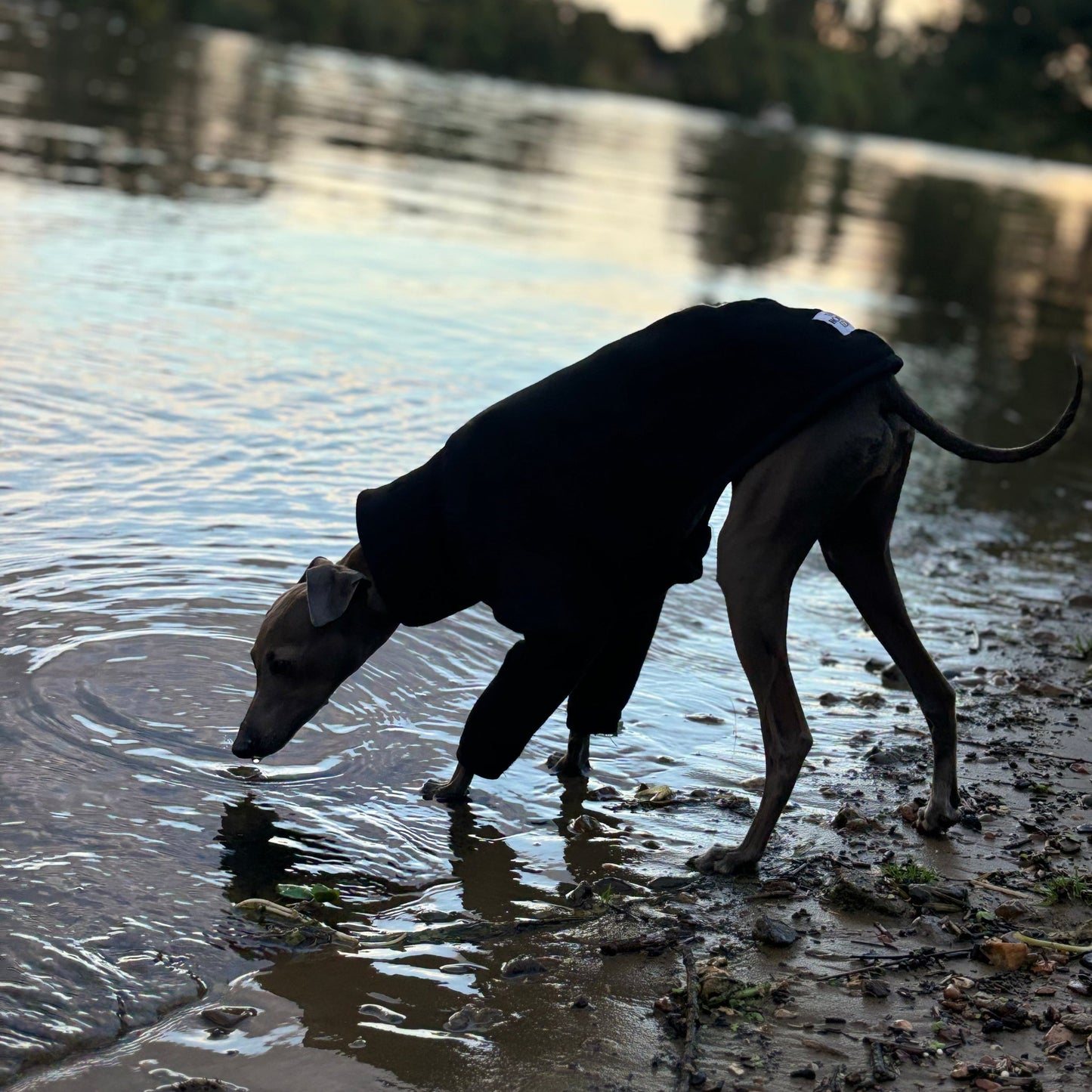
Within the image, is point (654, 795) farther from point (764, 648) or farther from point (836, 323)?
point (836, 323)

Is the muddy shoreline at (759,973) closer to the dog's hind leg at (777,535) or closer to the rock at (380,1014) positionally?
the rock at (380,1014)

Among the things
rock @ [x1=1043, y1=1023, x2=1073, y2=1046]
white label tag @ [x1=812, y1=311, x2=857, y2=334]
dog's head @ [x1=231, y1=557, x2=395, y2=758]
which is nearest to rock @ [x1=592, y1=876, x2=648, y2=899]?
dog's head @ [x1=231, y1=557, x2=395, y2=758]

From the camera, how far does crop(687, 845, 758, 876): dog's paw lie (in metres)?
4.60

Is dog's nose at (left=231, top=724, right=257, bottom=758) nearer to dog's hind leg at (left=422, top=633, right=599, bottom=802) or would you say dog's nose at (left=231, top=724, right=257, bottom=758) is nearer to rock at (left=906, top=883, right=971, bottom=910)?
dog's hind leg at (left=422, top=633, right=599, bottom=802)

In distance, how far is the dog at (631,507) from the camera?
464 cm

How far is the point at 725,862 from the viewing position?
15.1 ft

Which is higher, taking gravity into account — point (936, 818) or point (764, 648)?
point (764, 648)

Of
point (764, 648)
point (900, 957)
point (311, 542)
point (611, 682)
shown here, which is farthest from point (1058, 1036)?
point (311, 542)

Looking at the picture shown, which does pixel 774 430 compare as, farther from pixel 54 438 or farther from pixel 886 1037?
pixel 54 438

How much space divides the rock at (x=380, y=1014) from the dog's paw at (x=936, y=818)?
6.97 ft

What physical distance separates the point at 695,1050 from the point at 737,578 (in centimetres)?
164

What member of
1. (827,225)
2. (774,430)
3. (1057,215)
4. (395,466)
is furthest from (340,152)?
(1057,215)

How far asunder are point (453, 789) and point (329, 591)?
0.86 m

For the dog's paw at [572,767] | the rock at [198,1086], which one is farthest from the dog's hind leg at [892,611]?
the rock at [198,1086]
